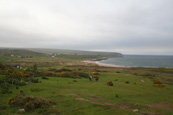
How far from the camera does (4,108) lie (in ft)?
37.7

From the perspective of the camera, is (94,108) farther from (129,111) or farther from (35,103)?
(35,103)

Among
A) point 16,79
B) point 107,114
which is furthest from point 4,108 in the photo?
point 16,79

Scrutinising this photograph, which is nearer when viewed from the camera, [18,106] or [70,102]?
[18,106]

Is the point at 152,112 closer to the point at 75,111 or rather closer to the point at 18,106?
the point at 75,111

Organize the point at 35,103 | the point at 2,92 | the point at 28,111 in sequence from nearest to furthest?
the point at 28,111 < the point at 35,103 < the point at 2,92

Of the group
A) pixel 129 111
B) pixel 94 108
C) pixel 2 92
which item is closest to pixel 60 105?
pixel 94 108

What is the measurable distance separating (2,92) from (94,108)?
41.6ft

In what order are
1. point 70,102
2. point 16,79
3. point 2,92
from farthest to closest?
point 16,79 < point 2,92 < point 70,102

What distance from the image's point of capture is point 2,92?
15.8 metres

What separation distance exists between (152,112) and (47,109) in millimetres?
10548

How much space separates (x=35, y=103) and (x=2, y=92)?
7292mm

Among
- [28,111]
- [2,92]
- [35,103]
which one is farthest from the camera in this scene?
[2,92]

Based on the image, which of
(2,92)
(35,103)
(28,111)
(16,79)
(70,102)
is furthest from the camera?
(16,79)

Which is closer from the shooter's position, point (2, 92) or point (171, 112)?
point (171, 112)
